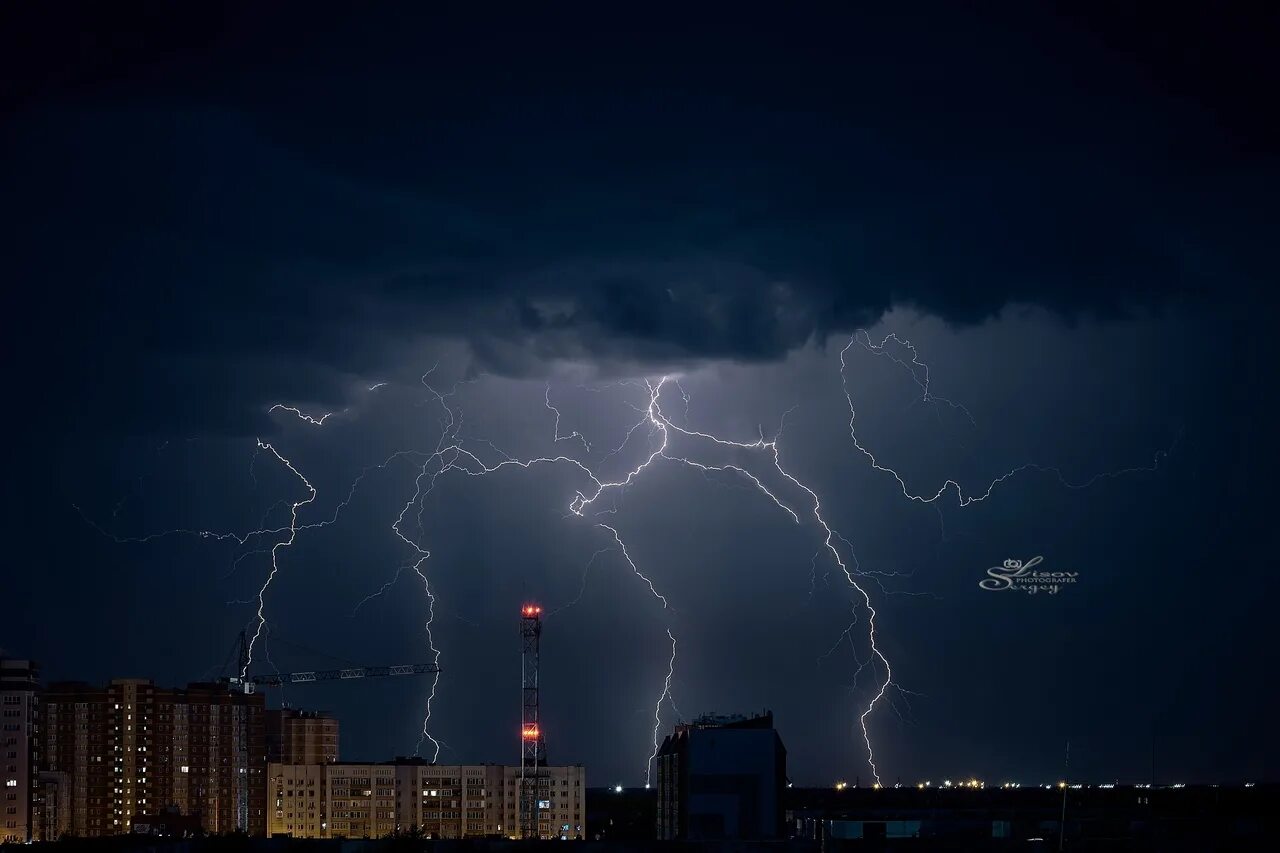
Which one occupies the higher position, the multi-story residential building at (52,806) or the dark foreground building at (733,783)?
the dark foreground building at (733,783)

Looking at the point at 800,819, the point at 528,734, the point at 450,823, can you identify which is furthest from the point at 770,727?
the point at 450,823

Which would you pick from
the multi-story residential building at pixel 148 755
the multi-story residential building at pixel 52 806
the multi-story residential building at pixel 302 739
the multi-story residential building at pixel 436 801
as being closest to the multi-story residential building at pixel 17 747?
the multi-story residential building at pixel 52 806

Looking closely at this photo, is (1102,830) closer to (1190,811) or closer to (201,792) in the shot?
(1190,811)

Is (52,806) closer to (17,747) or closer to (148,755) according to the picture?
(148,755)

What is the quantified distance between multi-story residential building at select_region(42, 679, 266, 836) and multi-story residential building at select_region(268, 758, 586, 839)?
20.8 ft

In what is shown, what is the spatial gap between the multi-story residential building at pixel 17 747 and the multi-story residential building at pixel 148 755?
48.9ft

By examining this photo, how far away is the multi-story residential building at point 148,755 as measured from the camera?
92125 millimetres

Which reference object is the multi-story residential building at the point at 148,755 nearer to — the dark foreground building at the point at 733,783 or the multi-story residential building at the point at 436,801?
the multi-story residential building at the point at 436,801

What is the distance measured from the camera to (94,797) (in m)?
91.3

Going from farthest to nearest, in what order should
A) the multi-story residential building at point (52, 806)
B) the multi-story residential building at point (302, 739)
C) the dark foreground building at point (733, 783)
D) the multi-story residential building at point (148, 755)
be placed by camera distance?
the multi-story residential building at point (302, 739) → the multi-story residential building at point (148, 755) → the multi-story residential building at point (52, 806) → the dark foreground building at point (733, 783)

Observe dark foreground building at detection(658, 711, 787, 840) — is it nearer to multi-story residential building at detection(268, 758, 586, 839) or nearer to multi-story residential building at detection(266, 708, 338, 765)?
multi-story residential building at detection(268, 758, 586, 839)

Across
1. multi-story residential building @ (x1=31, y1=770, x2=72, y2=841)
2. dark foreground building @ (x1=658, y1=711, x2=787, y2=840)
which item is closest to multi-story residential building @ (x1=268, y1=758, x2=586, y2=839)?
multi-story residential building @ (x1=31, y1=770, x2=72, y2=841)

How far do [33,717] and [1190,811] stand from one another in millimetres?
51607

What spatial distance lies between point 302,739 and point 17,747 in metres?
34.1
